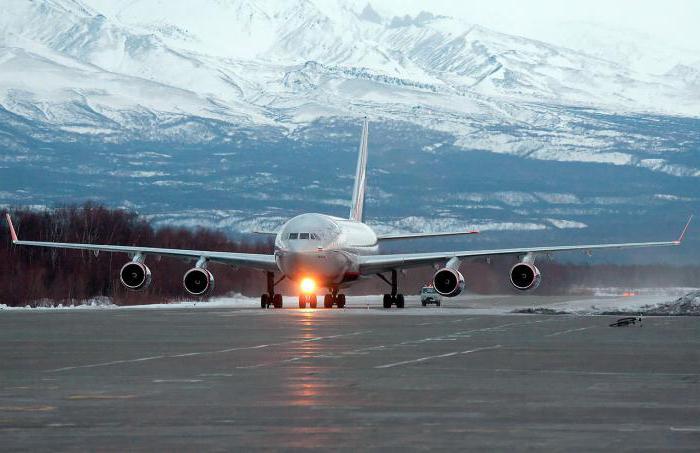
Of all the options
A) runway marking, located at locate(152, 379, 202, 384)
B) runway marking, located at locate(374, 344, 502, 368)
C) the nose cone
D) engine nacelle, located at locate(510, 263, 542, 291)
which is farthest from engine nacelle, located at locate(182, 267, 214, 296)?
runway marking, located at locate(152, 379, 202, 384)

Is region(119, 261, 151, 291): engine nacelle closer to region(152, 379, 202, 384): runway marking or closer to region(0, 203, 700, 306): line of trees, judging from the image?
region(0, 203, 700, 306): line of trees

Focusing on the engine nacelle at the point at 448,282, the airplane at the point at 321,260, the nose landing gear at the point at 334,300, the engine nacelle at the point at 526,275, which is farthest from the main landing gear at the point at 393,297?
the engine nacelle at the point at 526,275

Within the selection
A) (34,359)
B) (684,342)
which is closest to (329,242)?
(684,342)

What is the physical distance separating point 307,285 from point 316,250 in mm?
2937

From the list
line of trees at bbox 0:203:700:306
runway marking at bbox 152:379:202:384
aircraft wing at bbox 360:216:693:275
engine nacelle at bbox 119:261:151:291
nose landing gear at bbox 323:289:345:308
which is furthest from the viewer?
line of trees at bbox 0:203:700:306

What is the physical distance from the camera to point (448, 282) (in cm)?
6881

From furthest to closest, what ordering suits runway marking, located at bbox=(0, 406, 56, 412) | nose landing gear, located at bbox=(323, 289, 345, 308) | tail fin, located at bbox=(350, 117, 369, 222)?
tail fin, located at bbox=(350, 117, 369, 222)
nose landing gear, located at bbox=(323, 289, 345, 308)
runway marking, located at bbox=(0, 406, 56, 412)

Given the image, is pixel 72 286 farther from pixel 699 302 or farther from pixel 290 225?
pixel 699 302

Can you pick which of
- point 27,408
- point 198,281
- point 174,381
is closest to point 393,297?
point 198,281

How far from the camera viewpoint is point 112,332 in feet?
139

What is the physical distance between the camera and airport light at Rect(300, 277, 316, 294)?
71.8 m

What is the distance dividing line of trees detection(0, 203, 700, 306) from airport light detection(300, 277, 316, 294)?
503 inches

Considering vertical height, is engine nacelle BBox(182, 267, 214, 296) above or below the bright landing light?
below

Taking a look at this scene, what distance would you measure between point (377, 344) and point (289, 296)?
79.4 m
